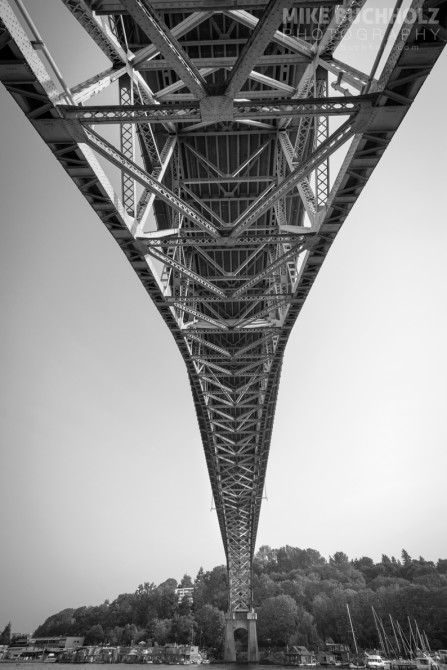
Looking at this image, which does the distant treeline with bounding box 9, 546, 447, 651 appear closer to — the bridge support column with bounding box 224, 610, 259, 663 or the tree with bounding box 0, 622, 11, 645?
the bridge support column with bounding box 224, 610, 259, 663

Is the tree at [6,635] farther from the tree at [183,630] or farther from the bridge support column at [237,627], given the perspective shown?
the bridge support column at [237,627]

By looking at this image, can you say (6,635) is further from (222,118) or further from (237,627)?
(222,118)

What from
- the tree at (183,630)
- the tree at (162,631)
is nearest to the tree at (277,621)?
the tree at (183,630)

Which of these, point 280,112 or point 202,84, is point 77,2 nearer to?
point 202,84

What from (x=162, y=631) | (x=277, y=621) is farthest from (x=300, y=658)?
(x=162, y=631)

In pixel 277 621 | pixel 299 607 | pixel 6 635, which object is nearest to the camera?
pixel 277 621

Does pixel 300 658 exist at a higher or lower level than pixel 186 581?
lower

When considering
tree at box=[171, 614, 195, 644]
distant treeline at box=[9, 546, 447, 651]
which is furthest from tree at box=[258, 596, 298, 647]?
tree at box=[171, 614, 195, 644]
